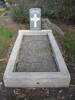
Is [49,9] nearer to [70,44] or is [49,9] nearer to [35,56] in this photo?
[70,44]

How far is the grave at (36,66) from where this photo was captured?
5.07 meters

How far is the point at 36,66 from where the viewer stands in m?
6.38

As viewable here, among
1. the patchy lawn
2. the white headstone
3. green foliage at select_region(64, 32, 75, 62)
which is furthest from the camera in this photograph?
the white headstone

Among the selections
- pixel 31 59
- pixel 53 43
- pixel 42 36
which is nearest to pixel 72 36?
pixel 42 36

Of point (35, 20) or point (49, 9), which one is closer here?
point (35, 20)

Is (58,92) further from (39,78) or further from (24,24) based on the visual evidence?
(24,24)

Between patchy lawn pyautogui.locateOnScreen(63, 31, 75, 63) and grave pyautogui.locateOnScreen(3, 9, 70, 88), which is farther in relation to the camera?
patchy lawn pyautogui.locateOnScreen(63, 31, 75, 63)

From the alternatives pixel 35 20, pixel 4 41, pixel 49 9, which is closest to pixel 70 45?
pixel 4 41

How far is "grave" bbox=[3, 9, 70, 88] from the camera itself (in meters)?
5.07

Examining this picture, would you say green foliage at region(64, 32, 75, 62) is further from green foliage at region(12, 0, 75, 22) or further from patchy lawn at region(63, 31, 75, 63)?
green foliage at region(12, 0, 75, 22)

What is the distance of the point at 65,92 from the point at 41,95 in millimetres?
504

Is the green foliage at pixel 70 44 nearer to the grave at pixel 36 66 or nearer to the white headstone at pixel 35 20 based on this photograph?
the grave at pixel 36 66

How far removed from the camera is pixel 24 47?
8.62 meters

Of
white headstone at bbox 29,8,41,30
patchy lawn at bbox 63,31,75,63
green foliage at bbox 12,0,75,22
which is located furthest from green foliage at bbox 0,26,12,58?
green foliage at bbox 12,0,75,22
